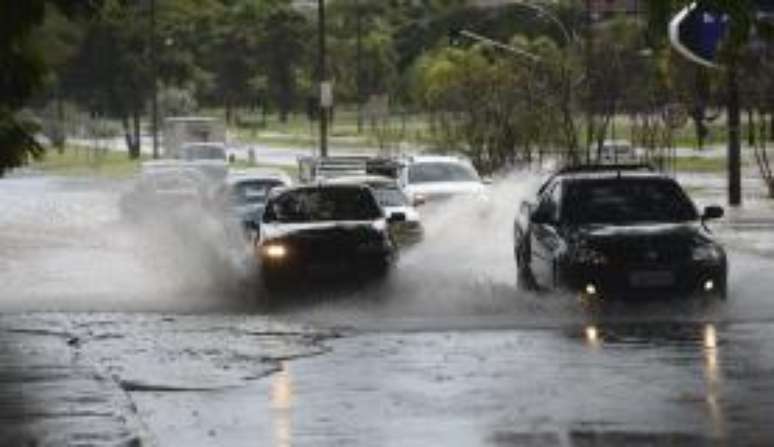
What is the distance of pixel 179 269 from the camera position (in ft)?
103

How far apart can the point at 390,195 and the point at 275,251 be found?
10.2m

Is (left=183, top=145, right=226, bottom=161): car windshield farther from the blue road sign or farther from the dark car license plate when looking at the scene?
the dark car license plate

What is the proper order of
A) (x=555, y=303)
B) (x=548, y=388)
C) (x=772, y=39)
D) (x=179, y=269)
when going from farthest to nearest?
1. (x=179, y=269)
2. (x=555, y=303)
3. (x=772, y=39)
4. (x=548, y=388)

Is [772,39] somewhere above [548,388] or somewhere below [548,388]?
above

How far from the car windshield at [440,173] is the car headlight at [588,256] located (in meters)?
18.5

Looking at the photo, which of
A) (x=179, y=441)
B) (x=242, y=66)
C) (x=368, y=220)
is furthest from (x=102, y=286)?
(x=242, y=66)

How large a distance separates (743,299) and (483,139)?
1413 inches

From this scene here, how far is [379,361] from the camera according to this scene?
17.6m

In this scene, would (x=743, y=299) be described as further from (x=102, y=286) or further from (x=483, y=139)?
(x=483, y=139)

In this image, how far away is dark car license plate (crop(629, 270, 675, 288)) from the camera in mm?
21188

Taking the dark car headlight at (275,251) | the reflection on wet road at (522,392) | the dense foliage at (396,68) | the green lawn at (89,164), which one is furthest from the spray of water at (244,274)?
the green lawn at (89,164)

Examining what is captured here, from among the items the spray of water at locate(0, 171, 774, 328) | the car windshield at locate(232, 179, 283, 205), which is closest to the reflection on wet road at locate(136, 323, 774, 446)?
the spray of water at locate(0, 171, 774, 328)

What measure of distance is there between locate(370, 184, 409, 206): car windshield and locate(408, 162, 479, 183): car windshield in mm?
5290

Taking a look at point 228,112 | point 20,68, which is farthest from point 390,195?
point 228,112
